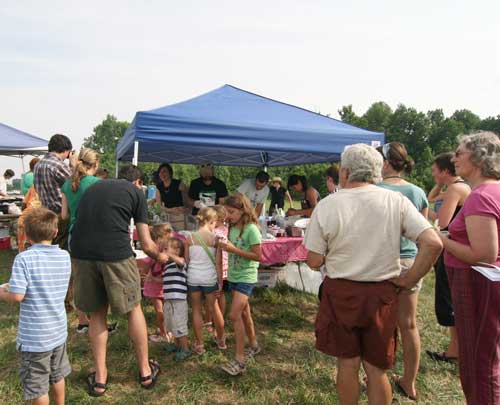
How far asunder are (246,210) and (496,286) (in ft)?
5.05

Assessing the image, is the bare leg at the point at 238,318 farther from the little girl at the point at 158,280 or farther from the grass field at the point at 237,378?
the little girl at the point at 158,280

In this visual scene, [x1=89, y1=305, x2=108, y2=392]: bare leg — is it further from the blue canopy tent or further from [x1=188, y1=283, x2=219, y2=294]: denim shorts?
the blue canopy tent

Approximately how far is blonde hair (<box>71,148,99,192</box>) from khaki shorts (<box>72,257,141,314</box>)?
0.68 meters

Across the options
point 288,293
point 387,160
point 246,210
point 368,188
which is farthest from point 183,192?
point 368,188

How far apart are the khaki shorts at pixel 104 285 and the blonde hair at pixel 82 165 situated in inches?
26.9

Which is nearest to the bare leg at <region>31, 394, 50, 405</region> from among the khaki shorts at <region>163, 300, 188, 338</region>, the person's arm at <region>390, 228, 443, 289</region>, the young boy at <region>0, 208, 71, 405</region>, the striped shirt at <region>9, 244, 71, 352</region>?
the young boy at <region>0, 208, 71, 405</region>

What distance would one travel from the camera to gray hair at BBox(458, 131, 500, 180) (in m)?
1.68

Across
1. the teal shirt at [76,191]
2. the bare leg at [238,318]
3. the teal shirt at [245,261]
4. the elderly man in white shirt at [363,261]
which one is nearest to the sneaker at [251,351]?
the bare leg at [238,318]

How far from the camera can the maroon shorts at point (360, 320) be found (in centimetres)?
156

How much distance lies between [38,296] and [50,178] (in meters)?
1.72

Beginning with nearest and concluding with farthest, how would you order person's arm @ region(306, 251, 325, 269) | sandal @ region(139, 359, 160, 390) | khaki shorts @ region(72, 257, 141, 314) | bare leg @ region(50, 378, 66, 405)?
person's arm @ region(306, 251, 325, 269)
bare leg @ region(50, 378, 66, 405)
khaki shorts @ region(72, 257, 141, 314)
sandal @ region(139, 359, 160, 390)

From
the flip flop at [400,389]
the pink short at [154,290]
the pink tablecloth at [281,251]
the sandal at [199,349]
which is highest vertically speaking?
the pink tablecloth at [281,251]

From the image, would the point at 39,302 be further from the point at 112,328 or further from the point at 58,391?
the point at 112,328

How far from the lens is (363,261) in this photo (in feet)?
5.11
